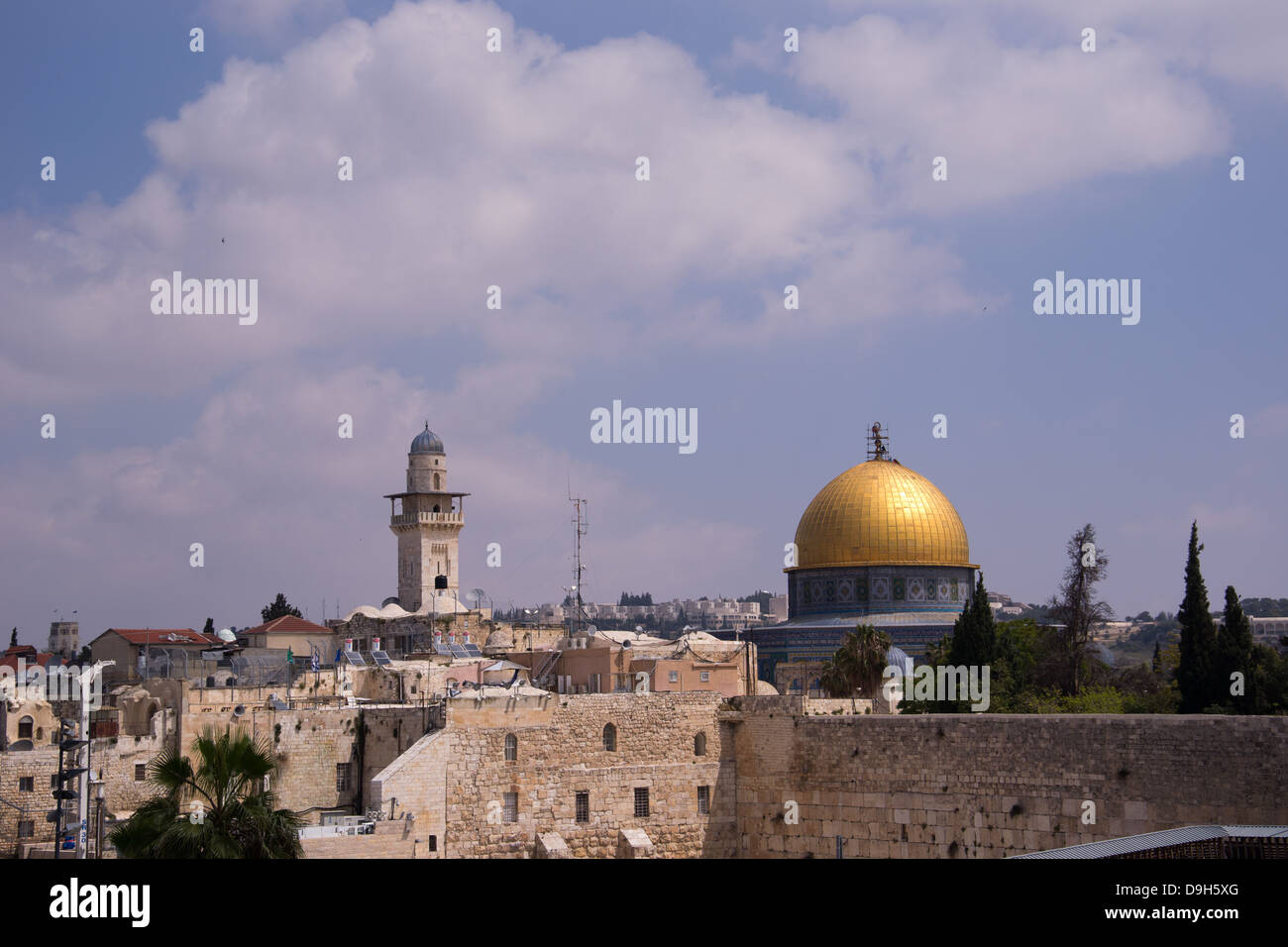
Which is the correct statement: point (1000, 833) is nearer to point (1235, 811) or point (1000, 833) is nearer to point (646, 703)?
point (1235, 811)

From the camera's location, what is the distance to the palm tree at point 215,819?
14531 millimetres

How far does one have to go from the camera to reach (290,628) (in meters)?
47.1

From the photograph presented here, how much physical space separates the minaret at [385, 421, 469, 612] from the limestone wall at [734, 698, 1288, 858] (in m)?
24.9

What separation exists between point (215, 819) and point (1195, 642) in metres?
20.6

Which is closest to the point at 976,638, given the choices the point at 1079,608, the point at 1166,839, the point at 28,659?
the point at 1079,608

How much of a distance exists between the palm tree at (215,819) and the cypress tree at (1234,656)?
19104mm

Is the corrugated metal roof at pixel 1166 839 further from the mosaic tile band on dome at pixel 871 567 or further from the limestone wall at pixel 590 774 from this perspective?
the mosaic tile band on dome at pixel 871 567

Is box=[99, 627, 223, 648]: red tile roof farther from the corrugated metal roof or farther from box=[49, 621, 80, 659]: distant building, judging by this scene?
the corrugated metal roof

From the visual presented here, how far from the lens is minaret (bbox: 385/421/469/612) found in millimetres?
50312

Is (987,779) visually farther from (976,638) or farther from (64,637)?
(64,637)
